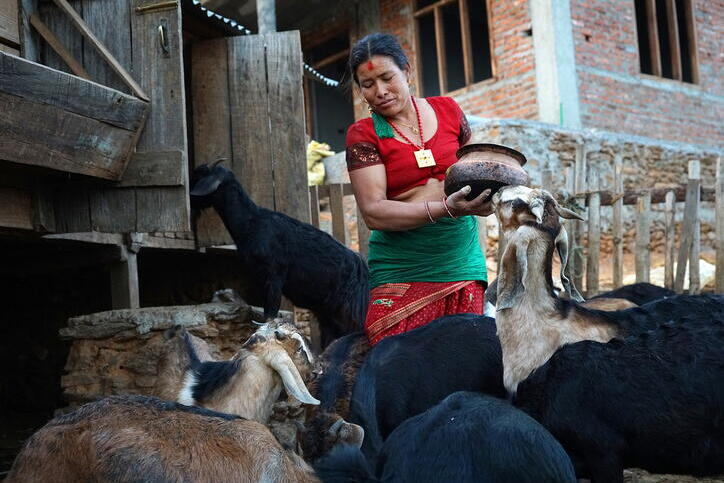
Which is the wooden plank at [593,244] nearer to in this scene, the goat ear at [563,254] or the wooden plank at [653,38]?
the goat ear at [563,254]

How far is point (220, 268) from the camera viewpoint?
7.95 meters

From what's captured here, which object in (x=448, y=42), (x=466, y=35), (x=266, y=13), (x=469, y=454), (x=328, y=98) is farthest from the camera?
(x=328, y=98)

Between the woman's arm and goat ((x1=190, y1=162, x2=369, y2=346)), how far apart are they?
1870 millimetres

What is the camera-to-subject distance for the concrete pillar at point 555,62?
12.2 meters

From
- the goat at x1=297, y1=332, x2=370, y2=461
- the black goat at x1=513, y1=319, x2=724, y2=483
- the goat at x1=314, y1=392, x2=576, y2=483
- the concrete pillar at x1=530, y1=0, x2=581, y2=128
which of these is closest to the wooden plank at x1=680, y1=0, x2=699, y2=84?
the concrete pillar at x1=530, y1=0, x2=581, y2=128

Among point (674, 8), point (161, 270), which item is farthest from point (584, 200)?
point (674, 8)

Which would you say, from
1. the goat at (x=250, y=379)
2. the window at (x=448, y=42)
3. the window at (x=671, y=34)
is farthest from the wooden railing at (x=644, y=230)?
the window at (x=671, y=34)

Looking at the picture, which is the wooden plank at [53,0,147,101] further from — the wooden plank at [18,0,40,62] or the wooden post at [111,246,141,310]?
the wooden post at [111,246,141,310]

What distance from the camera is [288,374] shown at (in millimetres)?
3455

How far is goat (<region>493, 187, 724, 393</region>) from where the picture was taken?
324 cm

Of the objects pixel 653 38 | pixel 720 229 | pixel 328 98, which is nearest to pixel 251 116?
pixel 720 229

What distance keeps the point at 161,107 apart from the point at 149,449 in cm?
267

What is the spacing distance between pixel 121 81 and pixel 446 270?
2.34 meters

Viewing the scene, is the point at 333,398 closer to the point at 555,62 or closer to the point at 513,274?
the point at 513,274
